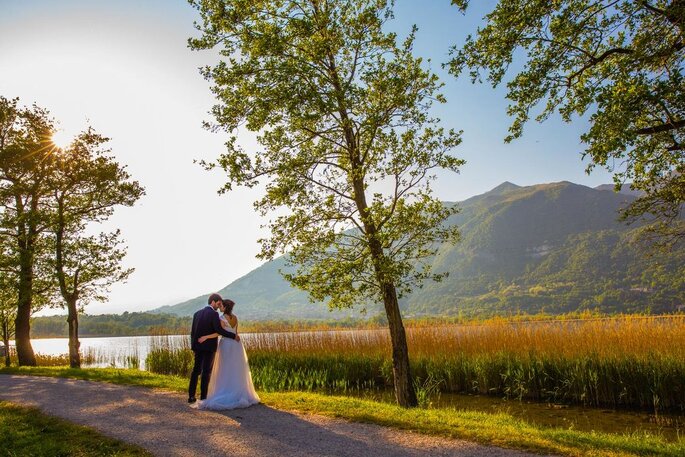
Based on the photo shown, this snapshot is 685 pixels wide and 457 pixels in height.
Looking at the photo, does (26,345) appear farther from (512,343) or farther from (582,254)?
(582,254)

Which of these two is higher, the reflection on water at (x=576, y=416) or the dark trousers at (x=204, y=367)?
the dark trousers at (x=204, y=367)

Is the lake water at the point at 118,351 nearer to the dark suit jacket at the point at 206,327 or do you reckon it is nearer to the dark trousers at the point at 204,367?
the dark trousers at the point at 204,367

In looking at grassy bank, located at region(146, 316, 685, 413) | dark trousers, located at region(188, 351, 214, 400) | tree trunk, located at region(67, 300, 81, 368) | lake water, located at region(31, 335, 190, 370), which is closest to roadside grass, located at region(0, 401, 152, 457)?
dark trousers, located at region(188, 351, 214, 400)

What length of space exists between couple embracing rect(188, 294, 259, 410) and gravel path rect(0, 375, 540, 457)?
39 centimetres

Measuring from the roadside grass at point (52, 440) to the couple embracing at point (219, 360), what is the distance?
223 centimetres

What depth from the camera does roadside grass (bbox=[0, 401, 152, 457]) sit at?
20.3 feet

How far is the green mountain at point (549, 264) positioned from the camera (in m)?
98.2

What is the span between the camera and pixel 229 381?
893 cm

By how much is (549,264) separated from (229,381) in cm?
14335

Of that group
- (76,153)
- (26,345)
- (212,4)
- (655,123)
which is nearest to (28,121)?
(76,153)

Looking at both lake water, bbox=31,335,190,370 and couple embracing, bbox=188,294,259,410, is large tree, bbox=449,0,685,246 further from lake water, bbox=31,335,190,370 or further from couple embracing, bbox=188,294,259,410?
lake water, bbox=31,335,190,370

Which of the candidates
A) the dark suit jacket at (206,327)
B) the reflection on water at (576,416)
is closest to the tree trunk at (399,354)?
the reflection on water at (576,416)

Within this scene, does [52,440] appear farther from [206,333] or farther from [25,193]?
[25,193]

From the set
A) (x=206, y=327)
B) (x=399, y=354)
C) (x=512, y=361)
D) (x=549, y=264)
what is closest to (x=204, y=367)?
(x=206, y=327)
